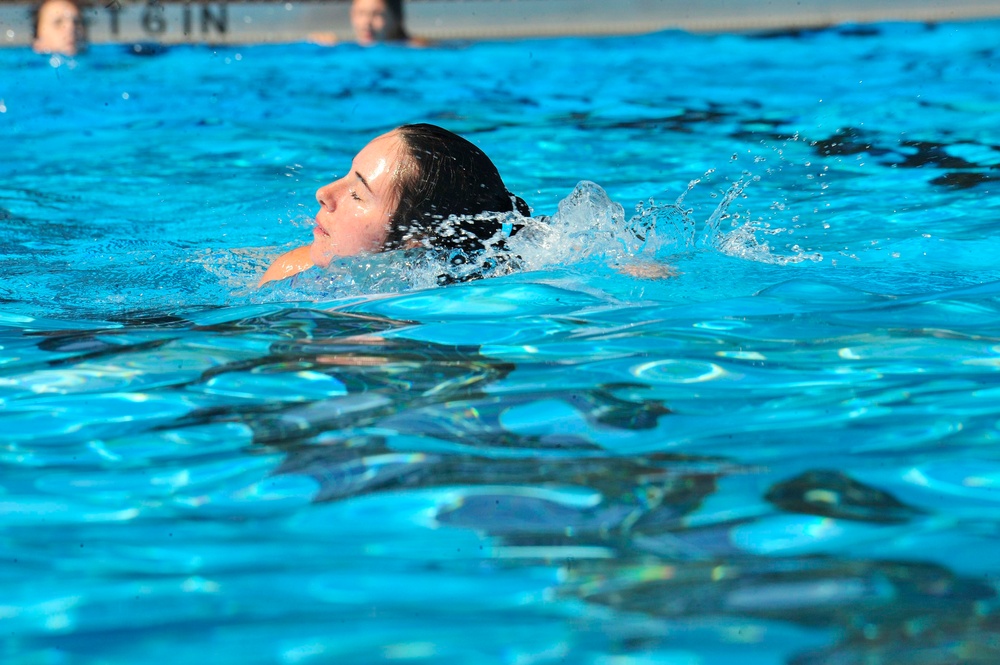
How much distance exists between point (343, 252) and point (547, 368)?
122 centimetres

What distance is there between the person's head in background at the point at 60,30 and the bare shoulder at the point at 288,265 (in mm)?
6245

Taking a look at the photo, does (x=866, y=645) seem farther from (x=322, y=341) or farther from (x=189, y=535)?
(x=322, y=341)

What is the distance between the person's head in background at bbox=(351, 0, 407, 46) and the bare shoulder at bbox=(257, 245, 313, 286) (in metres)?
6.33

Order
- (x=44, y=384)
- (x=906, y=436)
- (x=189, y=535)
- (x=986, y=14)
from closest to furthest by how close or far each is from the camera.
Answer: (x=189, y=535)
(x=906, y=436)
(x=44, y=384)
(x=986, y=14)

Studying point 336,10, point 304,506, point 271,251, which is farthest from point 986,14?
point 304,506

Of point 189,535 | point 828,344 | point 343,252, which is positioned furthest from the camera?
point 343,252

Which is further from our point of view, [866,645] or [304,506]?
[304,506]

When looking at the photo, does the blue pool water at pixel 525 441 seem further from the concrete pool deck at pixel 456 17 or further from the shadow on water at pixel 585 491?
the concrete pool deck at pixel 456 17

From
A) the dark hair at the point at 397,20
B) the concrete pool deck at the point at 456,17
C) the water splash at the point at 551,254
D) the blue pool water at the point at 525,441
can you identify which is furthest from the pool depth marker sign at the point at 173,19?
the water splash at the point at 551,254

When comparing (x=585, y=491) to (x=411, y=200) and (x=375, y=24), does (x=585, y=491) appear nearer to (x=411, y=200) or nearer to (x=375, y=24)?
(x=411, y=200)

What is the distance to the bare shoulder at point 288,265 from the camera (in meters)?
3.46

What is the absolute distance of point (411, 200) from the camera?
3.21 meters

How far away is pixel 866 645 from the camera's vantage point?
1283mm

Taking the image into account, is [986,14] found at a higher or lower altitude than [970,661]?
higher
